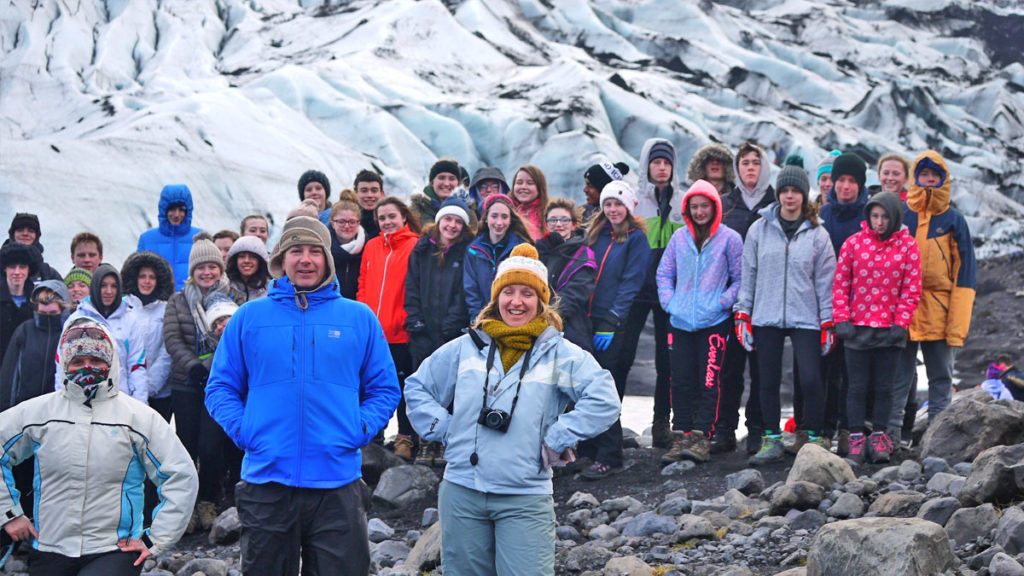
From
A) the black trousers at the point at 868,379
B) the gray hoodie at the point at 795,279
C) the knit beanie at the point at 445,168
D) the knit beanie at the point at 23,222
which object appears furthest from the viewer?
the knit beanie at the point at 445,168

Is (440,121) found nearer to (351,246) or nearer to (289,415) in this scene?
(351,246)

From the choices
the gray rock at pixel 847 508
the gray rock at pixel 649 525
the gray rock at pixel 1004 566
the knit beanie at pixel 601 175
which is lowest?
the gray rock at pixel 649 525

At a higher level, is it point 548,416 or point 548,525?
point 548,416

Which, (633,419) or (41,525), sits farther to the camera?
(633,419)

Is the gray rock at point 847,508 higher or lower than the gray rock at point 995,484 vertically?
lower

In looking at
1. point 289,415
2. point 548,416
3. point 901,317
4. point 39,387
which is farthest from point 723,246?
point 39,387

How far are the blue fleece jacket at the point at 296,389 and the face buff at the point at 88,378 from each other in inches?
17.5

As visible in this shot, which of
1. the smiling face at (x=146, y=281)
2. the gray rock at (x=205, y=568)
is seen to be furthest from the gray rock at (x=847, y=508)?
the smiling face at (x=146, y=281)

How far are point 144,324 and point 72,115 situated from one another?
14866 mm

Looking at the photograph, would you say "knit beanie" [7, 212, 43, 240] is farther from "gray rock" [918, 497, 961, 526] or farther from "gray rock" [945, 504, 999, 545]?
"gray rock" [945, 504, 999, 545]

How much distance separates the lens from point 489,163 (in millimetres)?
20641

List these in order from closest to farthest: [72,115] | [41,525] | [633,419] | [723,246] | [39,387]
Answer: [41,525] → [39,387] → [723,246] → [633,419] → [72,115]

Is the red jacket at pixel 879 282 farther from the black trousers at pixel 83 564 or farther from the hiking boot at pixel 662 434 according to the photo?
the black trousers at pixel 83 564

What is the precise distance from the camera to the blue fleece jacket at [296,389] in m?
3.97
